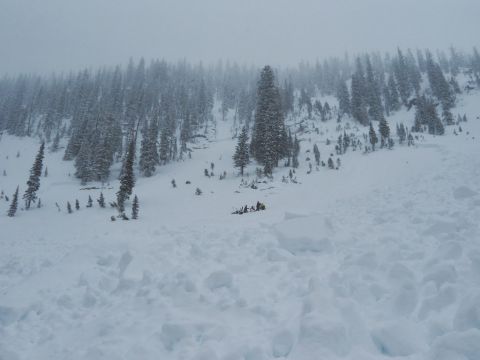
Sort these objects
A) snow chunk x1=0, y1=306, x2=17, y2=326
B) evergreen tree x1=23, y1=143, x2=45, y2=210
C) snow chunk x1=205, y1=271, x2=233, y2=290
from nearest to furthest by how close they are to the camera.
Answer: snow chunk x1=0, y1=306, x2=17, y2=326, snow chunk x1=205, y1=271, x2=233, y2=290, evergreen tree x1=23, y1=143, x2=45, y2=210

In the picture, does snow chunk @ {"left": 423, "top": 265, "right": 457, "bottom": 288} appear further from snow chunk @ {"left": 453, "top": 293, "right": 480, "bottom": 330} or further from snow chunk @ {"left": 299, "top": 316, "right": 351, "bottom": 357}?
snow chunk @ {"left": 299, "top": 316, "right": 351, "bottom": 357}

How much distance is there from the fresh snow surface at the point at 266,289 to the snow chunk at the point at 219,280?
3 cm

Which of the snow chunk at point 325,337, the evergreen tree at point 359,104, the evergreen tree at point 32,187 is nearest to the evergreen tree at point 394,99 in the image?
the evergreen tree at point 359,104

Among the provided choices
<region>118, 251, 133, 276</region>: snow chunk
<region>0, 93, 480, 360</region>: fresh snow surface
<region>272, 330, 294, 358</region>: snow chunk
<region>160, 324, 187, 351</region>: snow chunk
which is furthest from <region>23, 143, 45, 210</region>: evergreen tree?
<region>272, 330, 294, 358</region>: snow chunk

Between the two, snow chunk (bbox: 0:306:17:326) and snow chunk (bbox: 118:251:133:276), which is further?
snow chunk (bbox: 118:251:133:276)

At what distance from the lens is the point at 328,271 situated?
7.13 m

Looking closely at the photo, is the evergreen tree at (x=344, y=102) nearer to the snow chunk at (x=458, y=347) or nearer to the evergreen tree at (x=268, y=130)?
the evergreen tree at (x=268, y=130)

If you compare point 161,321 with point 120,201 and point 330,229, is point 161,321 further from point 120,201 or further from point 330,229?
point 120,201

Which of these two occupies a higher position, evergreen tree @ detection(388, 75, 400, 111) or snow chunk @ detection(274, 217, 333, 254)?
evergreen tree @ detection(388, 75, 400, 111)

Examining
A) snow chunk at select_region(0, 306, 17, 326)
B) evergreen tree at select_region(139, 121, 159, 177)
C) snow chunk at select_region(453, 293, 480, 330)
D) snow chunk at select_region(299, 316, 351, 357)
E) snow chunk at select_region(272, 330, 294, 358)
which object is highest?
evergreen tree at select_region(139, 121, 159, 177)

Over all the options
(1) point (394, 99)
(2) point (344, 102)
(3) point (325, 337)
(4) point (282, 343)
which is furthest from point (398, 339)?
(1) point (394, 99)

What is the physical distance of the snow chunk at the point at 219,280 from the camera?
6.97 meters

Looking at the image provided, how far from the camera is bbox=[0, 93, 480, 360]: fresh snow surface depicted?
4.77 metres

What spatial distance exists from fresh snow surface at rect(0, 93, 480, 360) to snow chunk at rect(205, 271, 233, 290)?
0.03 m
